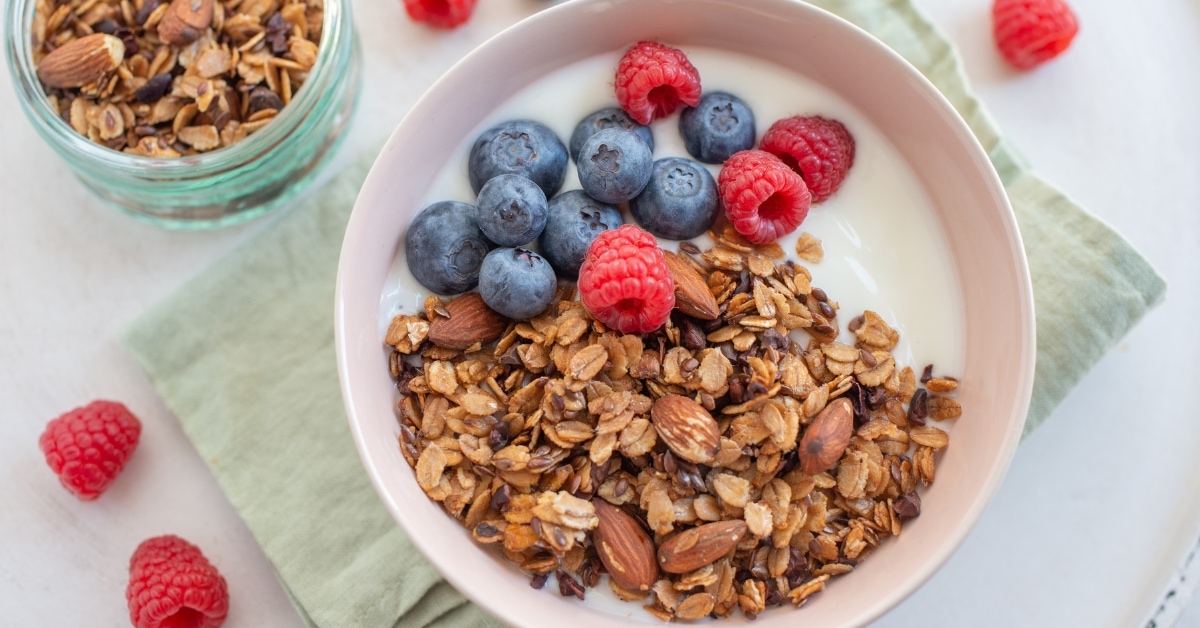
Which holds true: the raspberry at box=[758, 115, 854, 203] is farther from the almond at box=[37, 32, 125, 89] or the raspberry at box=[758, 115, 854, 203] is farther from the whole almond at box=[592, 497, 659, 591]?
the almond at box=[37, 32, 125, 89]

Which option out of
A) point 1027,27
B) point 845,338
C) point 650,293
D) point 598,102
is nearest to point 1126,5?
point 1027,27

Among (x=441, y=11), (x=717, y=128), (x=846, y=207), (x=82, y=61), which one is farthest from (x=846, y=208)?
(x=82, y=61)

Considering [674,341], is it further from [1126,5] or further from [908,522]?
[1126,5]

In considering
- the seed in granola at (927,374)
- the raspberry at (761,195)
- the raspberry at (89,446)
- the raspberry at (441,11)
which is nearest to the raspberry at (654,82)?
the raspberry at (761,195)

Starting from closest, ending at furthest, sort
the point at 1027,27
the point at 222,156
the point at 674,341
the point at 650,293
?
1. the point at 650,293
2. the point at 674,341
3. the point at 222,156
4. the point at 1027,27

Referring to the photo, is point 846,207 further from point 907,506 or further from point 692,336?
point 907,506

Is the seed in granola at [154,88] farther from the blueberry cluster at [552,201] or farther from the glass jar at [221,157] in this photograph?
the blueberry cluster at [552,201]
